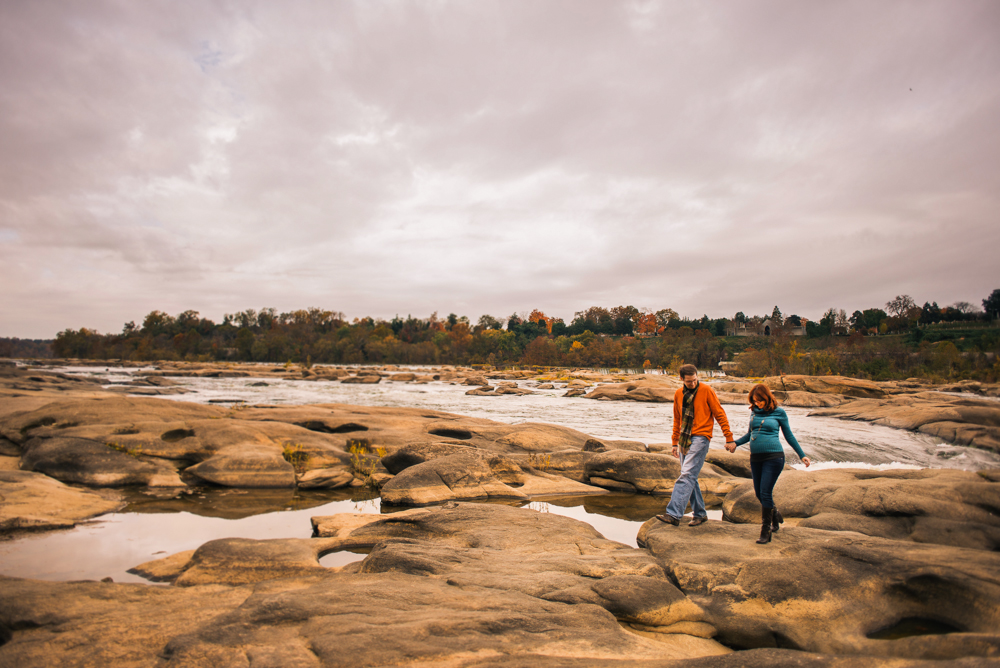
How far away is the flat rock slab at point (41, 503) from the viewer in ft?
25.5

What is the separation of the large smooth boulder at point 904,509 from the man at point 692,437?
219 centimetres

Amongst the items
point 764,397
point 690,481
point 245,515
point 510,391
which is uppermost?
point 764,397

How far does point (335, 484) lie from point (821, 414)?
29154 millimetres

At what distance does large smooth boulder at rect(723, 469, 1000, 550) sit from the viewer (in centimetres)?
680

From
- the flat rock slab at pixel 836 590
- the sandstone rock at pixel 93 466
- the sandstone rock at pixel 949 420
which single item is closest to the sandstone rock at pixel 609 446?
the flat rock slab at pixel 836 590

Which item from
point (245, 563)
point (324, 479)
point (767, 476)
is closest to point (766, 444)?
point (767, 476)

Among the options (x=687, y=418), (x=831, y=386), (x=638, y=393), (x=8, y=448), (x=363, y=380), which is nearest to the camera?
(x=687, y=418)

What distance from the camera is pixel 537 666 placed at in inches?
130

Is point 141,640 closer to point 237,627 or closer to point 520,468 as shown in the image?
point 237,627

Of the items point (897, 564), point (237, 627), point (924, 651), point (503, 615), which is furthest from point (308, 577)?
point (897, 564)

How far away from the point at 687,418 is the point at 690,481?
941mm

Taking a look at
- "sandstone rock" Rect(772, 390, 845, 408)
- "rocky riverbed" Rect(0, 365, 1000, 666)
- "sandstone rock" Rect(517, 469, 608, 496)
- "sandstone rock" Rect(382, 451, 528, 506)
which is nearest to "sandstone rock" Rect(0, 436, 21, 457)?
"rocky riverbed" Rect(0, 365, 1000, 666)

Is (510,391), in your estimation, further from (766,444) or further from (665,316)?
(665,316)

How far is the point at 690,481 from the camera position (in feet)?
23.0
